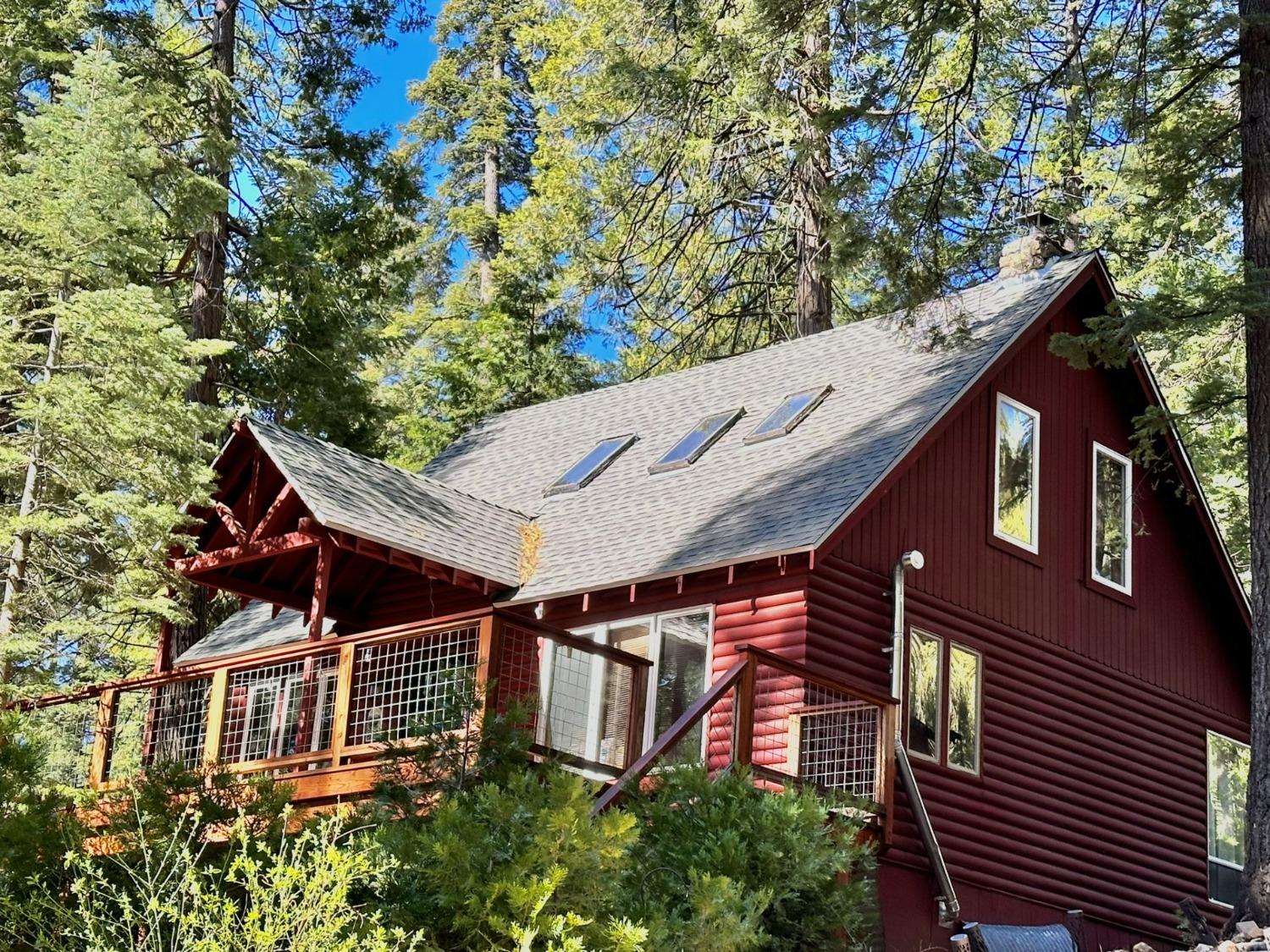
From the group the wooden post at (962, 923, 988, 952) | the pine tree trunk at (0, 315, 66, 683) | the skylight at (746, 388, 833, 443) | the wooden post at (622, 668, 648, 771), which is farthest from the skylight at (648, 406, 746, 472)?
the pine tree trunk at (0, 315, 66, 683)

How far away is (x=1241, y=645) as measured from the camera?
702 inches

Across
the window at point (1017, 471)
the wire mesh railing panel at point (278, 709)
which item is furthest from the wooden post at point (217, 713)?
the window at point (1017, 471)

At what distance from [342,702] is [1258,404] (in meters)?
8.19

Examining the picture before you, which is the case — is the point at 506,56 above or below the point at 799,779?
above

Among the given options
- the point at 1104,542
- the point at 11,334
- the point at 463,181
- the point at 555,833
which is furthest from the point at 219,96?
the point at 463,181

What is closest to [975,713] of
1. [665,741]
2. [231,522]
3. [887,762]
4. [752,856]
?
[887,762]

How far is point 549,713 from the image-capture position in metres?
11.4

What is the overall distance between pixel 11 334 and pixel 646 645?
23.7 feet

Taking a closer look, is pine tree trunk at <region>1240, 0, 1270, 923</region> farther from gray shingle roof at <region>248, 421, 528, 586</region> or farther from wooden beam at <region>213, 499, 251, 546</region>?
wooden beam at <region>213, 499, 251, 546</region>

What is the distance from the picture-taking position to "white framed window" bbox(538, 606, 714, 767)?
1359cm

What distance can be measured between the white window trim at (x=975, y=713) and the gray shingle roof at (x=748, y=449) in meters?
2.09

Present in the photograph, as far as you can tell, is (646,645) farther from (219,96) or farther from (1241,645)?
(219,96)

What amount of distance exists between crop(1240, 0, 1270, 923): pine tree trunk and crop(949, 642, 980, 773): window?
237 centimetres

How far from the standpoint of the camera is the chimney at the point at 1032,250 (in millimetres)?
17047
